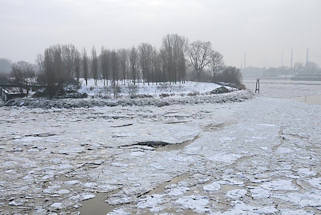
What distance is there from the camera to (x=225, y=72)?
203 feet

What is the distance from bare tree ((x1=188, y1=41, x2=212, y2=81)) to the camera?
6544 centimetres

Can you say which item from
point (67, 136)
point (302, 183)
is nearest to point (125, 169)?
point (302, 183)

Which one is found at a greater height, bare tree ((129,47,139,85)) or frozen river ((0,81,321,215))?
bare tree ((129,47,139,85))

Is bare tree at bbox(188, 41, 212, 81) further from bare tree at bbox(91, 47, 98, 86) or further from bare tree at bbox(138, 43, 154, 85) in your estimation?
bare tree at bbox(91, 47, 98, 86)

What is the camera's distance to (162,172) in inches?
275

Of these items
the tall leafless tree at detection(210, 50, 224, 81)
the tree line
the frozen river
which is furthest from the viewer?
the tall leafless tree at detection(210, 50, 224, 81)

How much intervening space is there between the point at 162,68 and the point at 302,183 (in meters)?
44.2

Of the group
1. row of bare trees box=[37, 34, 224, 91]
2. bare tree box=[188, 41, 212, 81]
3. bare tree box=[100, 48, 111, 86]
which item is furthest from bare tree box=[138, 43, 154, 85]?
bare tree box=[188, 41, 212, 81]

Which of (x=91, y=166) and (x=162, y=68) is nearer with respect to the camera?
(x=91, y=166)

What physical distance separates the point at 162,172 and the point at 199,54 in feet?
204

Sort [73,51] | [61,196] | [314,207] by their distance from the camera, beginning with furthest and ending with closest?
1. [73,51]
2. [61,196]
3. [314,207]

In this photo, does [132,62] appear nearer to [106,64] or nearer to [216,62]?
[106,64]

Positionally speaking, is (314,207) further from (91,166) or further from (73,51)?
(73,51)

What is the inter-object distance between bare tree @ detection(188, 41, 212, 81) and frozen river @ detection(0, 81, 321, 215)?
2185 inches
